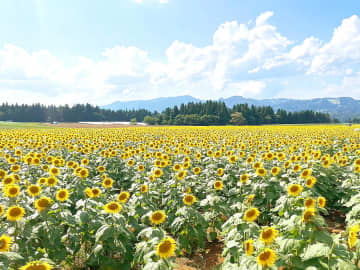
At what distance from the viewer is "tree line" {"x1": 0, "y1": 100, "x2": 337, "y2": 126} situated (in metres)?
92.2

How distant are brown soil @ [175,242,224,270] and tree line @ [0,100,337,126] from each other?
84.0 metres

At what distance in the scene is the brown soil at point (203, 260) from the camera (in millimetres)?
4879

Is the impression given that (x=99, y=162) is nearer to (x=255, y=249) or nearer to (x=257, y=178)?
(x=257, y=178)

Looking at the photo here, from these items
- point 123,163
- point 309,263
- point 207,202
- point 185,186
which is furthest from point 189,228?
point 123,163

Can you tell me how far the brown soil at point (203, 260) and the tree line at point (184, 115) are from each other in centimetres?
8401

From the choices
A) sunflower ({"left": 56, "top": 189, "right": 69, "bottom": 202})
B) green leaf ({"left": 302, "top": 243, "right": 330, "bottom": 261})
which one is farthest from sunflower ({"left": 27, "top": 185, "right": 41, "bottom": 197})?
green leaf ({"left": 302, "top": 243, "right": 330, "bottom": 261})

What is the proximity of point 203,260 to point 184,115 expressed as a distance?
91172 mm

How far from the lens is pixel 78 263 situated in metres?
4.57

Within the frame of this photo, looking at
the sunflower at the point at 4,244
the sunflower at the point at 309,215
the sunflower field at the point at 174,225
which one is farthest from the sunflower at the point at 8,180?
the sunflower at the point at 309,215

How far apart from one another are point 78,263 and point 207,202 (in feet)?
9.31

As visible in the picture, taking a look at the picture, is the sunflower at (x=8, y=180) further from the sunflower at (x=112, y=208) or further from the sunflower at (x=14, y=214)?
the sunflower at (x=112, y=208)

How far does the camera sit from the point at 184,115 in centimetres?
9569

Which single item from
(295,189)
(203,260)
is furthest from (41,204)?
(295,189)

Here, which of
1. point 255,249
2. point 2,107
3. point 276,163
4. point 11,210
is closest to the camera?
point 255,249
